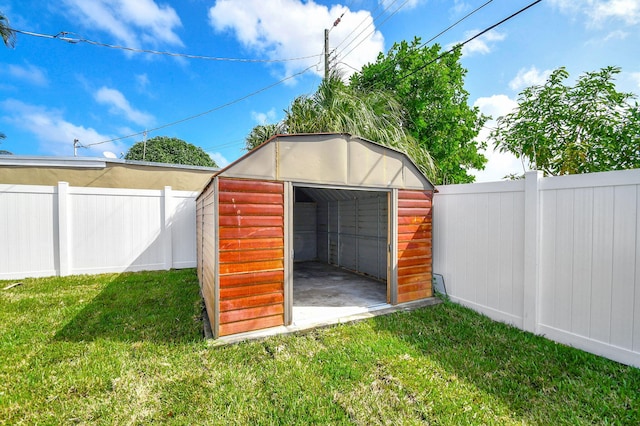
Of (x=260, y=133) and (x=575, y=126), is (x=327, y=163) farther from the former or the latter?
(x=260, y=133)

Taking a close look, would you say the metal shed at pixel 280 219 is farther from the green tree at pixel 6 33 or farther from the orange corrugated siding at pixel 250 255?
the green tree at pixel 6 33

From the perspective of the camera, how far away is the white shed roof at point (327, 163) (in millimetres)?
3346

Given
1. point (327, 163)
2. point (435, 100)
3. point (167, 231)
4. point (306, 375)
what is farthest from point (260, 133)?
point (306, 375)

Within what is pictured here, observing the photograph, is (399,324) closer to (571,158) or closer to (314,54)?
(571,158)

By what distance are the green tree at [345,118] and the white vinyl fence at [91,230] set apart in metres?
3.37

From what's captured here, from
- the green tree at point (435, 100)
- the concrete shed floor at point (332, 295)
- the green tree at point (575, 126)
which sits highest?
the green tree at point (435, 100)

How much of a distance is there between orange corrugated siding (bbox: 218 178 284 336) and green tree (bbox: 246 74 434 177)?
3304mm

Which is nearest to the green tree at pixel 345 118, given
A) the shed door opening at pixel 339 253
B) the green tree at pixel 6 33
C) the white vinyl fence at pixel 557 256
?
the shed door opening at pixel 339 253

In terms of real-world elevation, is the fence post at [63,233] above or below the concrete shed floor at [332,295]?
above

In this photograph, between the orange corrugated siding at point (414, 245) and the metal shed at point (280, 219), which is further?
the orange corrugated siding at point (414, 245)

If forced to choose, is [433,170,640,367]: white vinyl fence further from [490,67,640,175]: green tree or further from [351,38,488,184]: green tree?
[351,38,488,184]: green tree

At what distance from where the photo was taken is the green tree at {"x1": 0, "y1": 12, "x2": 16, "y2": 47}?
5910 millimetres

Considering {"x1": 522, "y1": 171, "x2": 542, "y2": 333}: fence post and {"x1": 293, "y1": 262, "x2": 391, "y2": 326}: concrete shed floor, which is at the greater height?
{"x1": 522, "y1": 171, "x2": 542, "y2": 333}: fence post

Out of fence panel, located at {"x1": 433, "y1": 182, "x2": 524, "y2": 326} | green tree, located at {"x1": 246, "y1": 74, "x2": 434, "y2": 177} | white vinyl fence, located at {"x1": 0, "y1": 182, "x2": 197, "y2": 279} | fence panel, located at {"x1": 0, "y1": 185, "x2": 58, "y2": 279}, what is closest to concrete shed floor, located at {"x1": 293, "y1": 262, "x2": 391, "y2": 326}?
fence panel, located at {"x1": 433, "y1": 182, "x2": 524, "y2": 326}
